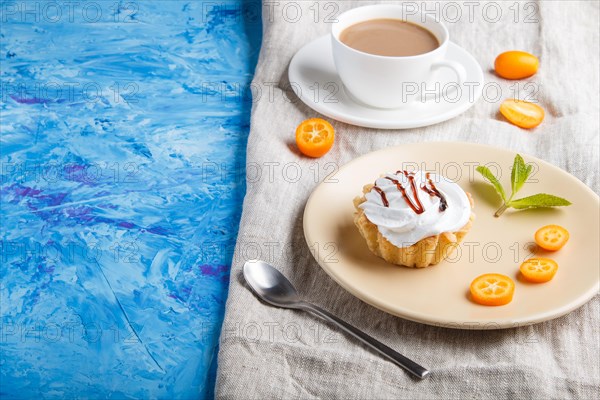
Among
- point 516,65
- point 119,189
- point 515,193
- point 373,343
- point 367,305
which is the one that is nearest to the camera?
point 373,343

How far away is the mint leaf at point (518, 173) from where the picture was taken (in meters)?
1.52

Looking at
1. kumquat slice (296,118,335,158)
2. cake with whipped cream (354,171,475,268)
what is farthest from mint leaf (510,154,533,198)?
kumquat slice (296,118,335,158)

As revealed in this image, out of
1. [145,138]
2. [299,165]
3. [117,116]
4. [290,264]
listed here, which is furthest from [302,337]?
[117,116]

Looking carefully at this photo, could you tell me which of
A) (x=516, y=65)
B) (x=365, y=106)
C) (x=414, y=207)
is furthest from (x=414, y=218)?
(x=516, y=65)

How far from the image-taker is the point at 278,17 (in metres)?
2.20

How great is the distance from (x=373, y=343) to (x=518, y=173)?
51 centimetres

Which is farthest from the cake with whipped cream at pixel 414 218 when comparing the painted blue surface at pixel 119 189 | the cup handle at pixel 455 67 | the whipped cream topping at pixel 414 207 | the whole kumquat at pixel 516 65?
the whole kumquat at pixel 516 65

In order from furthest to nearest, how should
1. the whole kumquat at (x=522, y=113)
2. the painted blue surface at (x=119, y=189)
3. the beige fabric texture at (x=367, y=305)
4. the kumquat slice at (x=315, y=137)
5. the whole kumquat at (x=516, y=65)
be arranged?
the whole kumquat at (x=516, y=65) < the whole kumquat at (x=522, y=113) < the kumquat slice at (x=315, y=137) < the painted blue surface at (x=119, y=189) < the beige fabric texture at (x=367, y=305)

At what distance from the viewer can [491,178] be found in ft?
5.03

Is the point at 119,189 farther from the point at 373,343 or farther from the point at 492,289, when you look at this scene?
the point at 492,289

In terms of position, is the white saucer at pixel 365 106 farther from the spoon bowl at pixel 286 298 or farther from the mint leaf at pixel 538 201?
the spoon bowl at pixel 286 298

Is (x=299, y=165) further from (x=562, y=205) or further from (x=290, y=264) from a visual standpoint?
(x=562, y=205)

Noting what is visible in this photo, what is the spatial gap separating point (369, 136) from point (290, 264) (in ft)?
1.59

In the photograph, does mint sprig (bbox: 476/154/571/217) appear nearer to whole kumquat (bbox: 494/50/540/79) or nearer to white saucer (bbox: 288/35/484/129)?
white saucer (bbox: 288/35/484/129)
